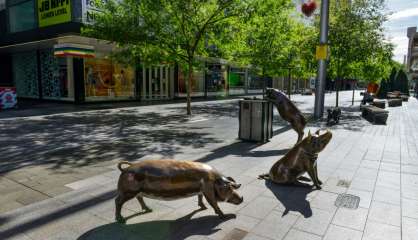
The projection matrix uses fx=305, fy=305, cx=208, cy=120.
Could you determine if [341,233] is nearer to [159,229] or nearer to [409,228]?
[409,228]

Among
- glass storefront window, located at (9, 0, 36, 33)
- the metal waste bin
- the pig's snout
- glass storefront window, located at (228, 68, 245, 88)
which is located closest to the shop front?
glass storefront window, located at (228, 68, 245, 88)

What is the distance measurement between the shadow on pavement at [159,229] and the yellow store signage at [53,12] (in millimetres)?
17140

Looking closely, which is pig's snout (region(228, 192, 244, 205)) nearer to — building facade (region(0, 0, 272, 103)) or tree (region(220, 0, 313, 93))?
building facade (region(0, 0, 272, 103))

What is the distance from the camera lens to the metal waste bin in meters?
8.73

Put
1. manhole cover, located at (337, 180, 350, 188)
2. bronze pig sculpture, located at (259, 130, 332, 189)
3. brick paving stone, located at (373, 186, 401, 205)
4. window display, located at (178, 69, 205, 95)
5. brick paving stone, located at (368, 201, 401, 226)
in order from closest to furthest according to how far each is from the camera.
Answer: brick paving stone, located at (368, 201, 401, 226), brick paving stone, located at (373, 186, 401, 205), bronze pig sculpture, located at (259, 130, 332, 189), manhole cover, located at (337, 180, 350, 188), window display, located at (178, 69, 205, 95)

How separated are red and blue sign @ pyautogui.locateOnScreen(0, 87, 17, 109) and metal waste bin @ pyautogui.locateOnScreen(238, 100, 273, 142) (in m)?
13.5

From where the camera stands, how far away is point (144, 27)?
13.9 meters

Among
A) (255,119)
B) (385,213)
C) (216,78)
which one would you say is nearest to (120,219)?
(385,213)

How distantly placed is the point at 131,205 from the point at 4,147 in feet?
18.1

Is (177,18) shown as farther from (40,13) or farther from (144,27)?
(40,13)

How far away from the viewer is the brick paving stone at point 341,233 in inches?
141

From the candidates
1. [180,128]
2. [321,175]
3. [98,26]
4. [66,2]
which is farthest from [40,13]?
[321,175]

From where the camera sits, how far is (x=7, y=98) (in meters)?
16.0

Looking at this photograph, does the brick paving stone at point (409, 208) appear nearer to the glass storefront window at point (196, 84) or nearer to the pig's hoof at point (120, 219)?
the pig's hoof at point (120, 219)
